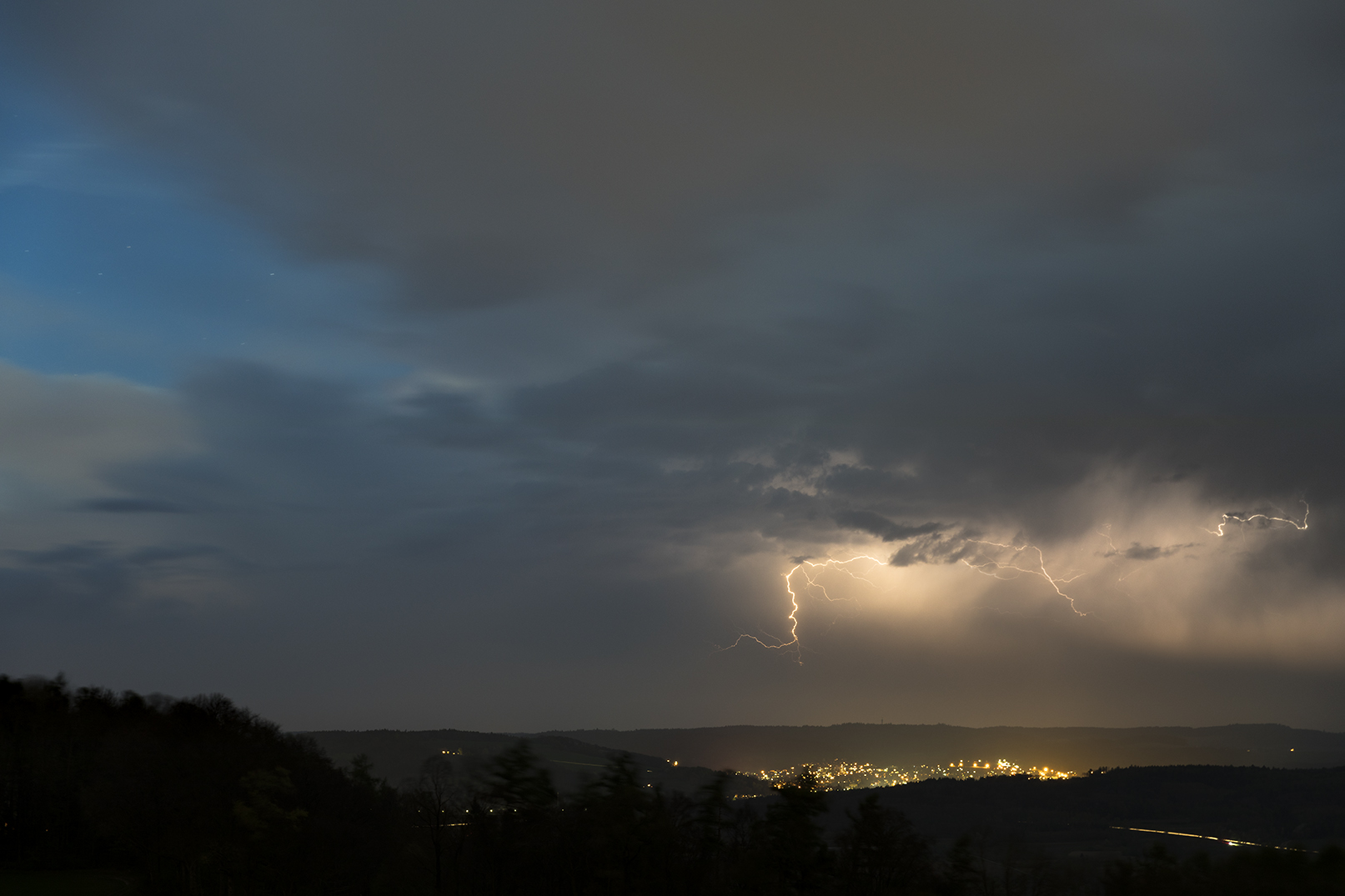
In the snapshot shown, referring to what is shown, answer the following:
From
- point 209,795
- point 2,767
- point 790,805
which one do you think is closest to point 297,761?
point 209,795

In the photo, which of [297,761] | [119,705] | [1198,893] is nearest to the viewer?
[1198,893]

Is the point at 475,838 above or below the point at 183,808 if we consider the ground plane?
below

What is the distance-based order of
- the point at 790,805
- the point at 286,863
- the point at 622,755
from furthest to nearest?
the point at 622,755
the point at 790,805
the point at 286,863

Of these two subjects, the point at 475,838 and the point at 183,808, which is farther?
the point at 475,838

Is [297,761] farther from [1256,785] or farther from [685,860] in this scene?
[1256,785]

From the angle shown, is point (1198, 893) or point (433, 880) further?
point (433, 880)

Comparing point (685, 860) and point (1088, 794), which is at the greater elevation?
point (685, 860)

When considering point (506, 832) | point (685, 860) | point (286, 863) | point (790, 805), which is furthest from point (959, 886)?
point (286, 863)

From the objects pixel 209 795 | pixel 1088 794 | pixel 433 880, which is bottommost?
pixel 1088 794
